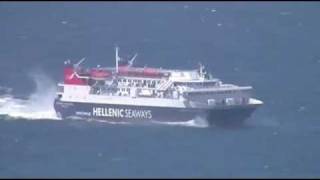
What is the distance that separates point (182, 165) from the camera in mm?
194375

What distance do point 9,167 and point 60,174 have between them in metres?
8.01

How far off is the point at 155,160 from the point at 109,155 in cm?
530

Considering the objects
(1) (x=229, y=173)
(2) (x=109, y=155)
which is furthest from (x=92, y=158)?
(1) (x=229, y=173)

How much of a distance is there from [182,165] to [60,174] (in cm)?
1223

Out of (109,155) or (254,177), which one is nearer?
(254,177)

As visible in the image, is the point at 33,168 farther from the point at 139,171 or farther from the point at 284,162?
the point at 284,162

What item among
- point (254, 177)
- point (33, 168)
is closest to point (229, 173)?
point (254, 177)

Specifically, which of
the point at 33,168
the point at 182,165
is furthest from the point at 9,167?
the point at 182,165

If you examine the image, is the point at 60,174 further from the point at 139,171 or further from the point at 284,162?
the point at 284,162

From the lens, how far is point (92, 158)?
199m

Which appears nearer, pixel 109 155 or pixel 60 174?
pixel 60 174

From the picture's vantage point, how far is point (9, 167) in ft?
637

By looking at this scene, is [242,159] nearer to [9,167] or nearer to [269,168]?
[269,168]

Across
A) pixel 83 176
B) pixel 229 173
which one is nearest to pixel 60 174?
pixel 83 176
